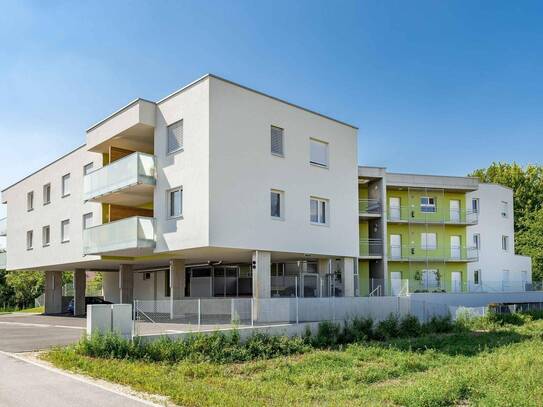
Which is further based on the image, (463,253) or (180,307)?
(463,253)

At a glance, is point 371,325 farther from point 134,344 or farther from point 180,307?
point 134,344

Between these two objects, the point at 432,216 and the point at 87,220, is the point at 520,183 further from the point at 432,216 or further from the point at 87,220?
the point at 87,220

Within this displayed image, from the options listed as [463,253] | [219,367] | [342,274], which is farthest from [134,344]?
[463,253]

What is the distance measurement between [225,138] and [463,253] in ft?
92.6

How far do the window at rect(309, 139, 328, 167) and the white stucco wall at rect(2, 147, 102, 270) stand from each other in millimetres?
12003

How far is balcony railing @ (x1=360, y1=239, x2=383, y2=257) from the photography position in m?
40.5

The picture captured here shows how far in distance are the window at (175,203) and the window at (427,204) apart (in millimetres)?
25553

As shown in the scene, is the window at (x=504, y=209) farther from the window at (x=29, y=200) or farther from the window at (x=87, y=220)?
the window at (x=29, y=200)

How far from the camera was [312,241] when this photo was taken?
27.7 meters

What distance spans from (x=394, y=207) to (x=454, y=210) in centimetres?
547

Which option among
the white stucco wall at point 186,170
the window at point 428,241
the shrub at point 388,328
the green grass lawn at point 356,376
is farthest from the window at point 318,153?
the window at point 428,241

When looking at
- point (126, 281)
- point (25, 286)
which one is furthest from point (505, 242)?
point (25, 286)

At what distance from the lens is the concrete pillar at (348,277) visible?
96.2 feet

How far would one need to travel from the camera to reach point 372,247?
4091 centimetres
